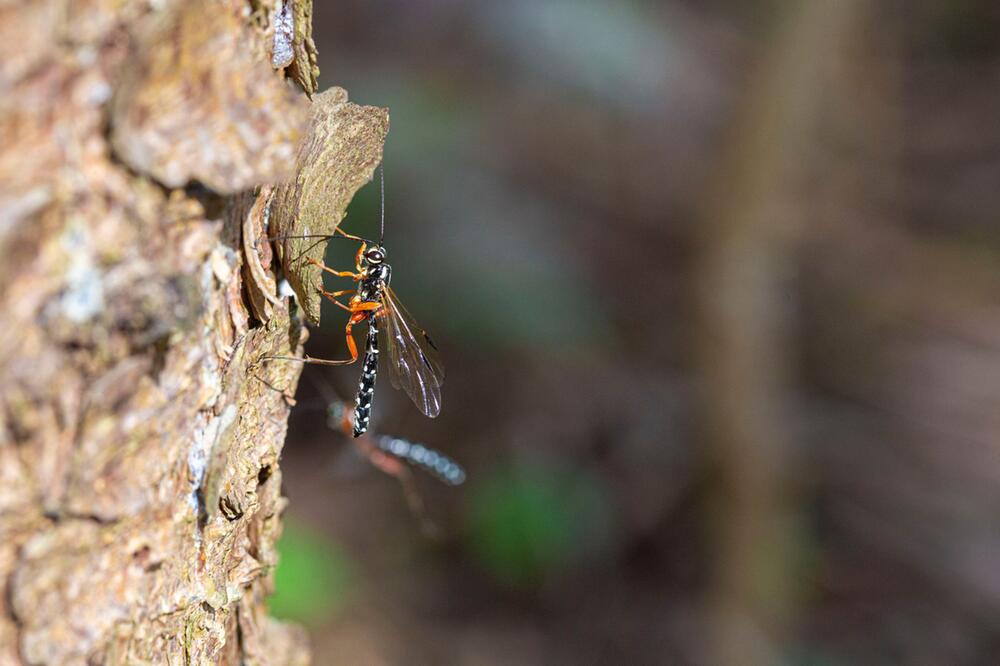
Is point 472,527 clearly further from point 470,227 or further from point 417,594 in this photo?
point 470,227

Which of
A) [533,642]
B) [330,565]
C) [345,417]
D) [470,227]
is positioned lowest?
[533,642]

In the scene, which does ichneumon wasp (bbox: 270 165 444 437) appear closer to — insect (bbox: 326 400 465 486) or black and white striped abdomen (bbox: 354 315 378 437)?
black and white striped abdomen (bbox: 354 315 378 437)

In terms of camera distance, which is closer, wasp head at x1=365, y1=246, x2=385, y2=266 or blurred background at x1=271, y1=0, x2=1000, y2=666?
wasp head at x1=365, y1=246, x2=385, y2=266

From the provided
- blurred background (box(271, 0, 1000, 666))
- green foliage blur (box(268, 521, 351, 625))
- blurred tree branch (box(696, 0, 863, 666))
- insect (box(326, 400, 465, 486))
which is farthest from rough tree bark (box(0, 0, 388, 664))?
blurred tree branch (box(696, 0, 863, 666))

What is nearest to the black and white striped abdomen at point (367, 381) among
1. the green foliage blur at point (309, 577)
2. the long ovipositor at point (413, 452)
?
the long ovipositor at point (413, 452)

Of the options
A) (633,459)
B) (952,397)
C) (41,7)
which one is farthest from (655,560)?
(41,7)
